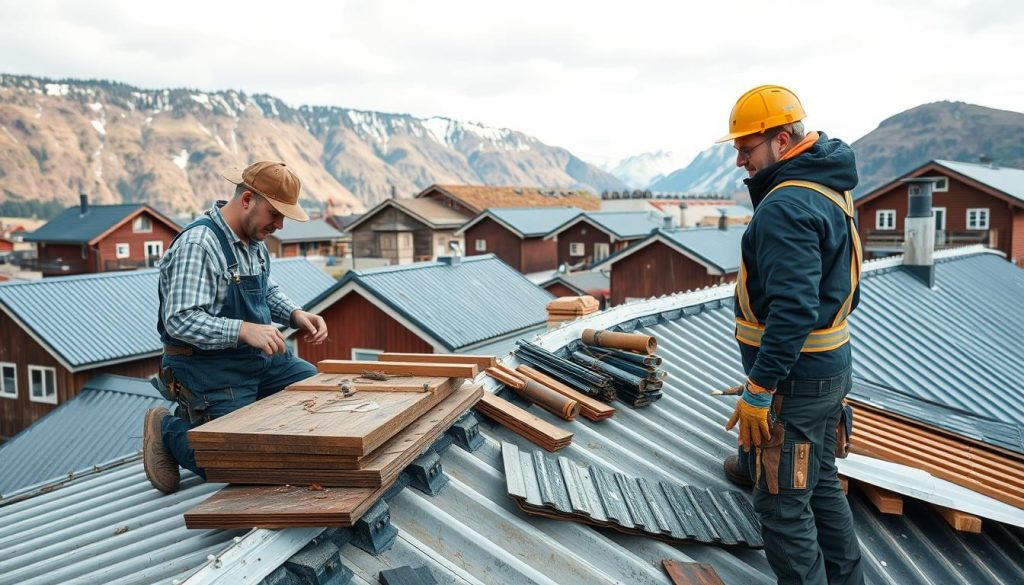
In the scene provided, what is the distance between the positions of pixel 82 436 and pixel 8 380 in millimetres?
7764

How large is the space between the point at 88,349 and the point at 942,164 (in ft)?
123

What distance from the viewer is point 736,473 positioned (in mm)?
4590

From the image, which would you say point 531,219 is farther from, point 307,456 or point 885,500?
point 307,456

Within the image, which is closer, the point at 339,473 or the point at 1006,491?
the point at 339,473

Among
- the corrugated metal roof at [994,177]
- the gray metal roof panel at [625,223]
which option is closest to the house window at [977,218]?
the corrugated metal roof at [994,177]

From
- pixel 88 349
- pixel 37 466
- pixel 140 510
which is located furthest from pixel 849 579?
pixel 88 349

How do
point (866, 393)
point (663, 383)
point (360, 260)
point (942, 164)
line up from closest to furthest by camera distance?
point (663, 383)
point (866, 393)
point (942, 164)
point (360, 260)

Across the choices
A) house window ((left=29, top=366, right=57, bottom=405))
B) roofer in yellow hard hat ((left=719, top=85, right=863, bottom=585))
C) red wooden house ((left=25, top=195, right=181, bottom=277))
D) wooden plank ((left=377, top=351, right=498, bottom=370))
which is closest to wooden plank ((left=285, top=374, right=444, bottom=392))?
wooden plank ((left=377, top=351, right=498, bottom=370))

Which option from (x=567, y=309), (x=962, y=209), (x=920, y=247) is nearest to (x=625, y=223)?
(x=962, y=209)

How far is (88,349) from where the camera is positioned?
19297 millimetres

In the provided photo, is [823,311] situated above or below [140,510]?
above

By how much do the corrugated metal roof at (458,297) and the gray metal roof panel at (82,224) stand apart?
106 ft

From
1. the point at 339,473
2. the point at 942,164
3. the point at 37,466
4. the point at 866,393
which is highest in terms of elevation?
the point at 942,164

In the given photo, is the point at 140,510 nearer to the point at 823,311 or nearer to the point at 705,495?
the point at 705,495
